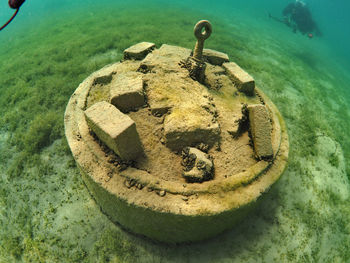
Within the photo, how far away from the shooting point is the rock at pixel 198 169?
2.47 meters

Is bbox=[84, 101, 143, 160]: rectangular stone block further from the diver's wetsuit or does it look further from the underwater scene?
the diver's wetsuit

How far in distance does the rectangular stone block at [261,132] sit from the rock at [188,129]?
591 mm

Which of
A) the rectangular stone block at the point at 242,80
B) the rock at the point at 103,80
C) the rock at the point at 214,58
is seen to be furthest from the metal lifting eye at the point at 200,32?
the rock at the point at 103,80

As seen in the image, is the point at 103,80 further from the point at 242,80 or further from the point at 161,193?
the point at 242,80

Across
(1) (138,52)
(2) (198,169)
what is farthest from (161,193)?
(1) (138,52)

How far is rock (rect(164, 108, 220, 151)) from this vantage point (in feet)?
8.71

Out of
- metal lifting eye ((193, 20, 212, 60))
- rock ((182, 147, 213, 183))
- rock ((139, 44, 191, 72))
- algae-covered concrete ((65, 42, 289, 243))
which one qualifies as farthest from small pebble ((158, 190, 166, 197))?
metal lifting eye ((193, 20, 212, 60))

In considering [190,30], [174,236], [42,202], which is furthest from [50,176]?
[190,30]

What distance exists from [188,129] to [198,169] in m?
0.57

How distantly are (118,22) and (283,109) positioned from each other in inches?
450

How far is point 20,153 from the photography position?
4.61 meters

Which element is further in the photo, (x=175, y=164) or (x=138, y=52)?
(x=138, y=52)

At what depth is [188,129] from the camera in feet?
8.71

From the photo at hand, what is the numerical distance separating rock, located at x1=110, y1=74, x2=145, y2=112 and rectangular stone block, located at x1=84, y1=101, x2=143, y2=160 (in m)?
0.24
